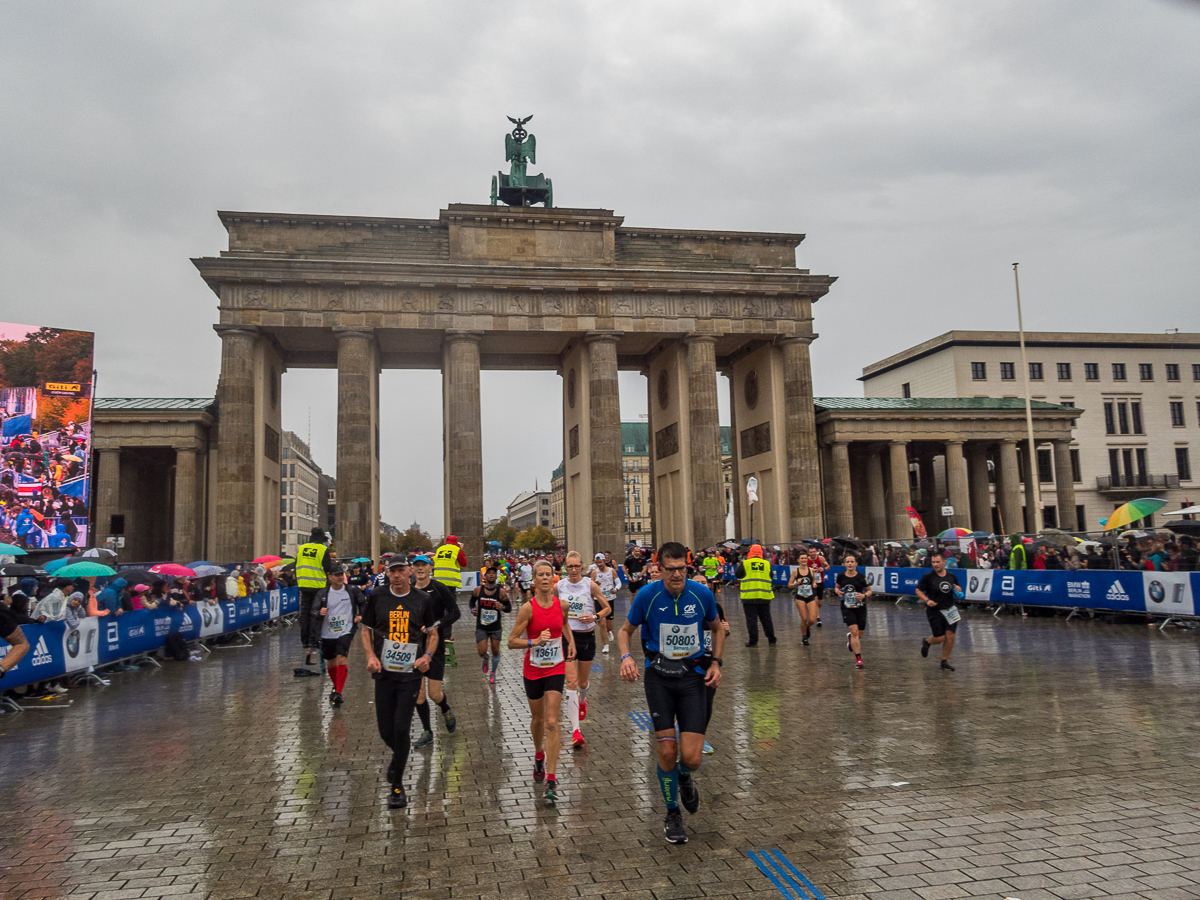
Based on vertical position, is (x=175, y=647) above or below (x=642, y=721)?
above

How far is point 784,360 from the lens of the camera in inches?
1791

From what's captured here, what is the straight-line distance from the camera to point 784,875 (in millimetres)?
4984

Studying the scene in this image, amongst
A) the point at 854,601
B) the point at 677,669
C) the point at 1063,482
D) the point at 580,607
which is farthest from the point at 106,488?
the point at 1063,482

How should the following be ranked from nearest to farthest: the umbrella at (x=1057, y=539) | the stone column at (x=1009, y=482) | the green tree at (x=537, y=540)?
1. the umbrella at (x=1057, y=539)
2. the stone column at (x=1009, y=482)
3. the green tree at (x=537, y=540)

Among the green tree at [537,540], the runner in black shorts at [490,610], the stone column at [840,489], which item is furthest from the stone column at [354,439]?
the green tree at [537,540]

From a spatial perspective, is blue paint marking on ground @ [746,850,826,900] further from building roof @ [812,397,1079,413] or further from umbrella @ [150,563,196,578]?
building roof @ [812,397,1079,413]

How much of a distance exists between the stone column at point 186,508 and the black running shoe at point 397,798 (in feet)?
128

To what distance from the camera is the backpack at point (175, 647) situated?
17141 millimetres

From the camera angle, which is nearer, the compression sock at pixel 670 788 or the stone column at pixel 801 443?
the compression sock at pixel 670 788

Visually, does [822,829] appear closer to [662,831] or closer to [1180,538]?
[662,831]

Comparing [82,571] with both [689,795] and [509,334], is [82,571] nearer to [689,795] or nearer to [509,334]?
[689,795]

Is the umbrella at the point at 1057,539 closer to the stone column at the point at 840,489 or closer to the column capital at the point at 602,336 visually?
the stone column at the point at 840,489

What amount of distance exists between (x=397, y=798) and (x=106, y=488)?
138 ft

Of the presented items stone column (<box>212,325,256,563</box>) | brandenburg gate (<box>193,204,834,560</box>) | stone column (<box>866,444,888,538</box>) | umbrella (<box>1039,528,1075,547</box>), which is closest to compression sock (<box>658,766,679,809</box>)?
umbrella (<box>1039,528,1075,547</box>)
